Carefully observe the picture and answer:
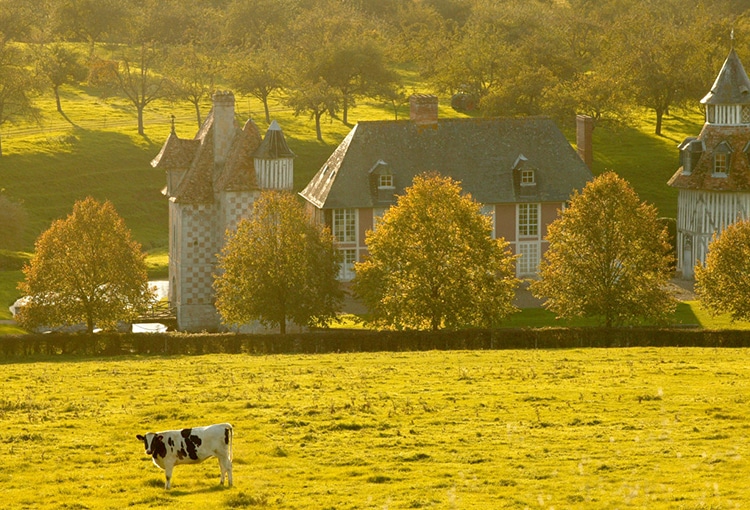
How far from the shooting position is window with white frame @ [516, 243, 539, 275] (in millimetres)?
80938

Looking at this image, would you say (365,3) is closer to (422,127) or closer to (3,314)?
(422,127)

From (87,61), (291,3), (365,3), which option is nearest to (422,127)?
(87,61)

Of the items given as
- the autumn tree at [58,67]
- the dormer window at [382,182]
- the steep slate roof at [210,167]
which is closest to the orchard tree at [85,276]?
the steep slate roof at [210,167]

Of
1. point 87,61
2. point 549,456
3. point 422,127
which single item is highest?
point 87,61

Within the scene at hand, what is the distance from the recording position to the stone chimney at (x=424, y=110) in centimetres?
8281

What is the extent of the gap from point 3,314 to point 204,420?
38.9 meters

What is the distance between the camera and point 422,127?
82.6m

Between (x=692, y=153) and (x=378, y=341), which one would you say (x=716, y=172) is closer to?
(x=692, y=153)

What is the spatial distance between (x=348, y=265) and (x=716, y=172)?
23961mm

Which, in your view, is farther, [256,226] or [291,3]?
[291,3]

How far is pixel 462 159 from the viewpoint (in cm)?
8175

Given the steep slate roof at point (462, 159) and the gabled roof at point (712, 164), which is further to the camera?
the gabled roof at point (712, 164)

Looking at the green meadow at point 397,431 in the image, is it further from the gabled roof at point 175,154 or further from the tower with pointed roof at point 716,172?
the tower with pointed roof at point 716,172

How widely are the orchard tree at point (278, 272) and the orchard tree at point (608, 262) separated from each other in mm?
10458
